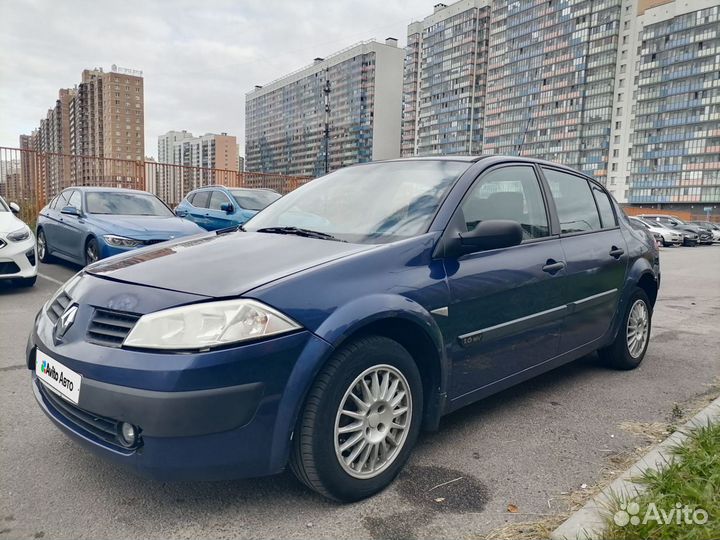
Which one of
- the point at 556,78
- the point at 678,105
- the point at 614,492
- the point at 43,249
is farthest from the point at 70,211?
the point at 556,78

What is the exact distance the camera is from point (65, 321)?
7.71 ft

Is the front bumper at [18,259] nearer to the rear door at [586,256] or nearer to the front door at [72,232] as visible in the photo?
the front door at [72,232]

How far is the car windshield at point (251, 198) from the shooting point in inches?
447

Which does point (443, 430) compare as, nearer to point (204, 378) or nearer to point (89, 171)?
point (204, 378)

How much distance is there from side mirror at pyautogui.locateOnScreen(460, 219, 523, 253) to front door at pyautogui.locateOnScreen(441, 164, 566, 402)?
0.11 metres

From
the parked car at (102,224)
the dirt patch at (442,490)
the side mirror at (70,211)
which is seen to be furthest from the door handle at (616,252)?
the side mirror at (70,211)

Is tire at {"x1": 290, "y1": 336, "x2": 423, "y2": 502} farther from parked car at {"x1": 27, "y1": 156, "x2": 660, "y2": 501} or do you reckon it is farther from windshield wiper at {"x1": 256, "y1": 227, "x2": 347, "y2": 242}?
windshield wiper at {"x1": 256, "y1": 227, "x2": 347, "y2": 242}

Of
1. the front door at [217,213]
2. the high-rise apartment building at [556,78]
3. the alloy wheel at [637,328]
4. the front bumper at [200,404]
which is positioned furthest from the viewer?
the high-rise apartment building at [556,78]

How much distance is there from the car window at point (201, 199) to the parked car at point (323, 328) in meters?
9.13

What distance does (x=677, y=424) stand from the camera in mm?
3209

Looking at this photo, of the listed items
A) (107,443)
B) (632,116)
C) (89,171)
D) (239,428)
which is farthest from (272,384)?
(632,116)

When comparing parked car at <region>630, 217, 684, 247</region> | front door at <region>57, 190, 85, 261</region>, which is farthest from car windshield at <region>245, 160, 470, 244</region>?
parked car at <region>630, 217, 684, 247</region>

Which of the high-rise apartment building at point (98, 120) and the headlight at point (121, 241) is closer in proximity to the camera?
the headlight at point (121, 241)

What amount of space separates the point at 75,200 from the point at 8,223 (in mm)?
1749
